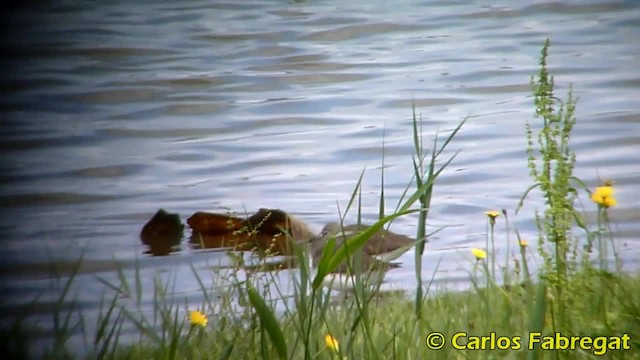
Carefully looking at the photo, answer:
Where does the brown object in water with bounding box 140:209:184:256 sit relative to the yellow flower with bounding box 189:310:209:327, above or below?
above

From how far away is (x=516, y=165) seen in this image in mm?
1431

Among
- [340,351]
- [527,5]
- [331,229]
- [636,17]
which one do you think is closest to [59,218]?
[331,229]

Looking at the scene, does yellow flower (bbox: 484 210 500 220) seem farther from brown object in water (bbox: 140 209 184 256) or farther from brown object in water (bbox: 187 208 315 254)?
brown object in water (bbox: 140 209 184 256)

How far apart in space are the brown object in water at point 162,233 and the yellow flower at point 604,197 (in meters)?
0.69

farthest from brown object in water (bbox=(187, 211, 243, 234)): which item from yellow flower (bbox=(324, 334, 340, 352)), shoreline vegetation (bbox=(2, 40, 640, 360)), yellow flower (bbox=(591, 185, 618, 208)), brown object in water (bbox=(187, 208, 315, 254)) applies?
yellow flower (bbox=(591, 185, 618, 208))

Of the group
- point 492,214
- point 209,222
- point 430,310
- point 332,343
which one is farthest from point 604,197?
point 209,222

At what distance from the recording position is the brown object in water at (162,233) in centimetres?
141

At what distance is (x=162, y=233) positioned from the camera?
143cm

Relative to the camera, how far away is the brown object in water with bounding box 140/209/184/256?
141cm

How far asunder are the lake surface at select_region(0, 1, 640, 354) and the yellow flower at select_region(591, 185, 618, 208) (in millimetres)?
101

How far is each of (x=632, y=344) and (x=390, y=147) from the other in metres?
0.51

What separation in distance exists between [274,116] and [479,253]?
0.45m

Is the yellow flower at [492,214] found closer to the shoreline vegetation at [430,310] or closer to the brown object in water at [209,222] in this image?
the shoreline vegetation at [430,310]

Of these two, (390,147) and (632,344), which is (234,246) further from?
(632,344)
